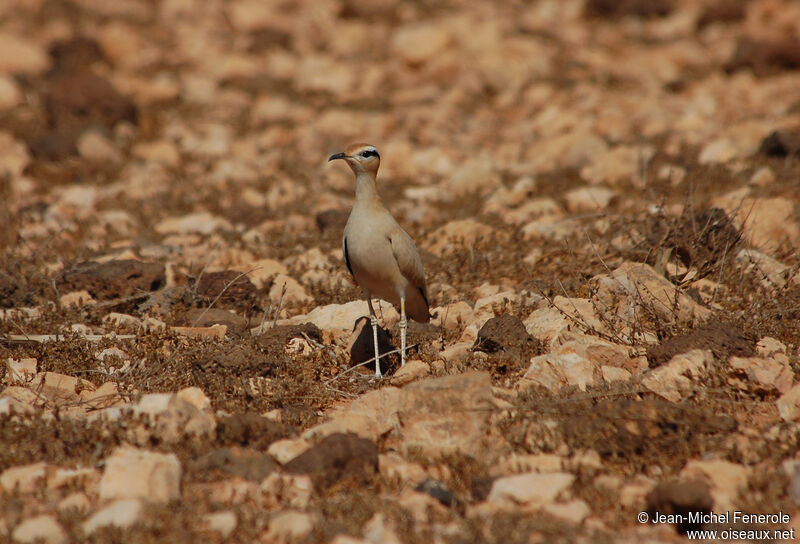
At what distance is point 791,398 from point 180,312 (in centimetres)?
491

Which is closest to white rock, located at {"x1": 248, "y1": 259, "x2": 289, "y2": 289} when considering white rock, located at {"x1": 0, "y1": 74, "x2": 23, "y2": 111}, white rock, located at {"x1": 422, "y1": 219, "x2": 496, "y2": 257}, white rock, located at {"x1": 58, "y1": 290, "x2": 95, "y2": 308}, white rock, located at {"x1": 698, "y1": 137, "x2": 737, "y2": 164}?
white rock, located at {"x1": 58, "y1": 290, "x2": 95, "y2": 308}

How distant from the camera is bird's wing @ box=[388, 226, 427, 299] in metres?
6.37

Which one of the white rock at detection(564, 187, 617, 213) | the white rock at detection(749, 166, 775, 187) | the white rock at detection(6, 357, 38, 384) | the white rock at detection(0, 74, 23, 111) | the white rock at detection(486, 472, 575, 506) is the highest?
the white rock at detection(0, 74, 23, 111)

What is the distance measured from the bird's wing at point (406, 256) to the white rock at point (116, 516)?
3044 mm

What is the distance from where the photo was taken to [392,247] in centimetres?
637

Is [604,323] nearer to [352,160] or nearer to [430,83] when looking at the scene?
[352,160]

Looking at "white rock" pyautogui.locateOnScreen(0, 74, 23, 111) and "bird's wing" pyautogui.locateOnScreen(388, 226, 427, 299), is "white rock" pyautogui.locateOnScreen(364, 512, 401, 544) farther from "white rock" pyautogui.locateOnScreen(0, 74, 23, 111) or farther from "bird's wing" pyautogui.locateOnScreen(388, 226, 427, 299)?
"white rock" pyautogui.locateOnScreen(0, 74, 23, 111)

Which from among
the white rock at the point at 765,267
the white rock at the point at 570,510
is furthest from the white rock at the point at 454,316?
the white rock at the point at 570,510

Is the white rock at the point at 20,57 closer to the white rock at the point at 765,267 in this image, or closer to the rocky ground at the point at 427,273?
→ the rocky ground at the point at 427,273

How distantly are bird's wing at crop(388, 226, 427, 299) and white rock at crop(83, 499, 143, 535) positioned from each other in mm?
3044

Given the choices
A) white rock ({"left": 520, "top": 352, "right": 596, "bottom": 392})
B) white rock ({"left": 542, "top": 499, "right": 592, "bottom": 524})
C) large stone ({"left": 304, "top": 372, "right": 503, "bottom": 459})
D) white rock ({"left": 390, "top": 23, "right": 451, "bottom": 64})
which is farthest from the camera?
white rock ({"left": 390, "top": 23, "right": 451, "bottom": 64})

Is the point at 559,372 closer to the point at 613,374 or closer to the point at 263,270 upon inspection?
the point at 613,374

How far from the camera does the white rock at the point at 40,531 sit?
3.67 m

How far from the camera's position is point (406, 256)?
639cm
